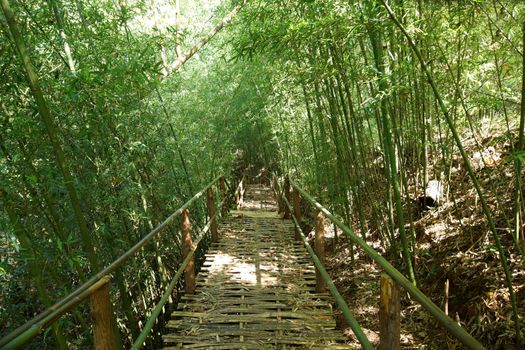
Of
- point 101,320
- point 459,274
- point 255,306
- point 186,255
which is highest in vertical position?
point 101,320

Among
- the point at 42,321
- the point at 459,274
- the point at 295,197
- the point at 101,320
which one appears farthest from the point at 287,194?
the point at 42,321

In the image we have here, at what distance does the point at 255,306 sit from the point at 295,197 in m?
2.47

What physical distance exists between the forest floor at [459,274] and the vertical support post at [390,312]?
1.14 m

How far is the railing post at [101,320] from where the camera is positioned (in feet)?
4.58

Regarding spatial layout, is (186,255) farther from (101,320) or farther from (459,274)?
(459,274)

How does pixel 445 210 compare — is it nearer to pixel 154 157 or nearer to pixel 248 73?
pixel 154 157

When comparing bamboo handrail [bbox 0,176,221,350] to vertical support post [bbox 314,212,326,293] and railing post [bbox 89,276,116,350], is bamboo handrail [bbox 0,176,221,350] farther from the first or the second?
vertical support post [bbox 314,212,326,293]

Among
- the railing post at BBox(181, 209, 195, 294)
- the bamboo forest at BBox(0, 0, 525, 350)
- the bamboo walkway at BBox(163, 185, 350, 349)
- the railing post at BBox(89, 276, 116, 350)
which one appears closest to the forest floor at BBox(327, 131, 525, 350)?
the bamboo forest at BBox(0, 0, 525, 350)

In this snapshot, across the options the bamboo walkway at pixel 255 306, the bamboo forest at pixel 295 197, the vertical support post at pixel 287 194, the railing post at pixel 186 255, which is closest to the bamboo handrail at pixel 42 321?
the bamboo forest at pixel 295 197

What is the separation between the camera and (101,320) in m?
1.42

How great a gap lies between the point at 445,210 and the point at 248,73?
14.7 feet

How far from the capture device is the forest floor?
2.63m

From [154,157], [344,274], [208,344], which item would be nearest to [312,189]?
[344,274]

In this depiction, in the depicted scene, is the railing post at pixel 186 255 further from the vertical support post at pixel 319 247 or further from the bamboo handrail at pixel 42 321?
the bamboo handrail at pixel 42 321
